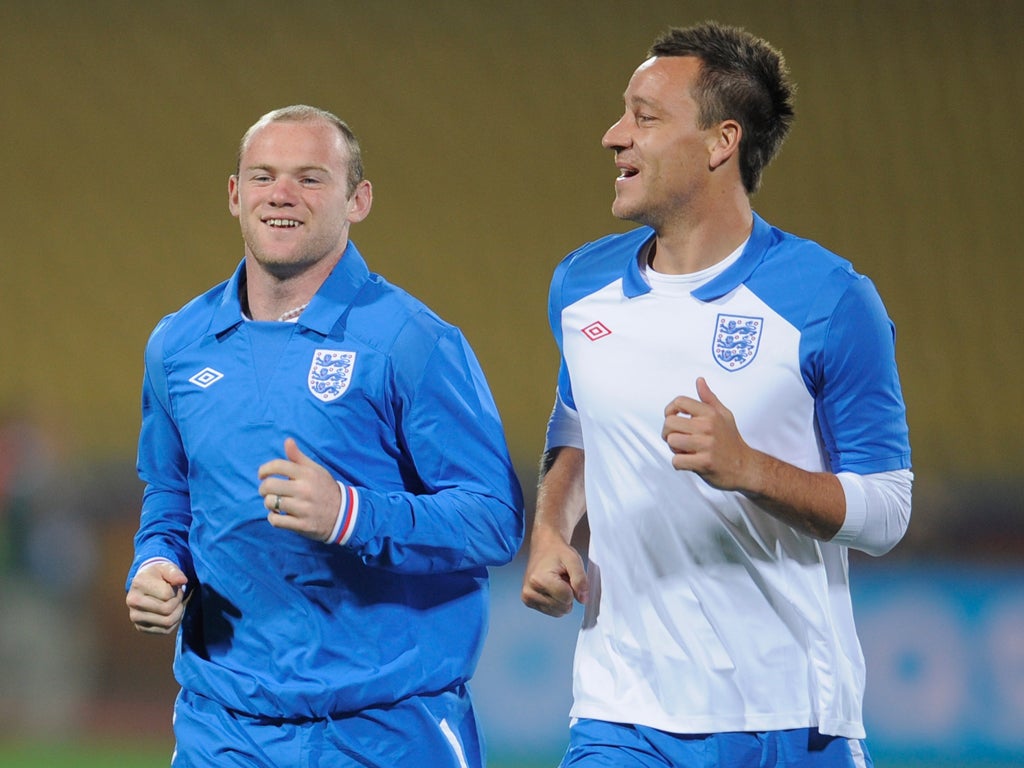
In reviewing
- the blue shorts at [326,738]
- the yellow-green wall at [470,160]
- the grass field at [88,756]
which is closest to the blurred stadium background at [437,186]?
the yellow-green wall at [470,160]

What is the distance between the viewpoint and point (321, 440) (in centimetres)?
281

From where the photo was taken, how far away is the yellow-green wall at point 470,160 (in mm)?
9727

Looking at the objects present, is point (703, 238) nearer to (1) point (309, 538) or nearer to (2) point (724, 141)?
(2) point (724, 141)

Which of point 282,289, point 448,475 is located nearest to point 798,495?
point 448,475

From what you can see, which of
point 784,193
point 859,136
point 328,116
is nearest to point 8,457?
point 784,193

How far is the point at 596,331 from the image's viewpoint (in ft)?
9.28

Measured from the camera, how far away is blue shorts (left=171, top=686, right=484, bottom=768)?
109 inches

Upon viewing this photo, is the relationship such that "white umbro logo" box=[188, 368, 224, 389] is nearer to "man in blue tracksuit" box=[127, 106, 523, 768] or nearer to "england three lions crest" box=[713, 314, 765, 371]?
"man in blue tracksuit" box=[127, 106, 523, 768]

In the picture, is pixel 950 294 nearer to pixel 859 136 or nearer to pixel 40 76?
pixel 859 136

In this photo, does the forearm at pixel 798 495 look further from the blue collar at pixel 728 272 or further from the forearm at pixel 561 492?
the forearm at pixel 561 492

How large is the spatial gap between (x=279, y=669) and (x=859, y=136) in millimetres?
8010

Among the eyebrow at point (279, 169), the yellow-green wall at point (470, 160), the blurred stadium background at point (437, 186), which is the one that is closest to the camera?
the eyebrow at point (279, 169)

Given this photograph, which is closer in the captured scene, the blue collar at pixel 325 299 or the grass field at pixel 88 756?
the blue collar at pixel 325 299

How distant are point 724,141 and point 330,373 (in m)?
0.89
